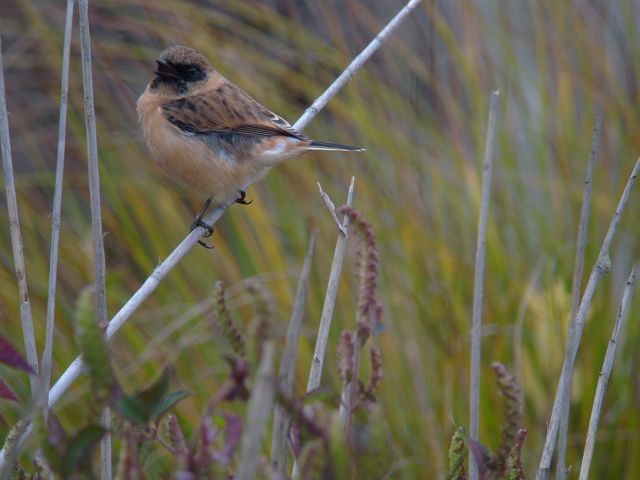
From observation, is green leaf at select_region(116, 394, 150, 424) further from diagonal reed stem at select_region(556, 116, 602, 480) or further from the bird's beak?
the bird's beak

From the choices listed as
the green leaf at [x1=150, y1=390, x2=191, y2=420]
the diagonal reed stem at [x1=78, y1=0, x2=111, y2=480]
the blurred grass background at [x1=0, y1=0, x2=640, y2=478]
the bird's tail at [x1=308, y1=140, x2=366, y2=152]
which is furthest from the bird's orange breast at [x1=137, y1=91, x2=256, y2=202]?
the green leaf at [x1=150, y1=390, x2=191, y2=420]

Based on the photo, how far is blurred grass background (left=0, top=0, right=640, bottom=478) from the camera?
9.51 ft

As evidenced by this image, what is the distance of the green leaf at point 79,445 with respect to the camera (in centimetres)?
94

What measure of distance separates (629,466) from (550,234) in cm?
88

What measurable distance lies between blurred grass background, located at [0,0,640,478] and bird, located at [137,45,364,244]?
1.20ft

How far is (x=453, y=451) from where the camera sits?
1.17 metres

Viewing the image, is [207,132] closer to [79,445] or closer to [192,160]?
[192,160]

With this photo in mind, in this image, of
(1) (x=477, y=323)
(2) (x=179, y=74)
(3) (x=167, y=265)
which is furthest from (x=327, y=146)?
(1) (x=477, y=323)

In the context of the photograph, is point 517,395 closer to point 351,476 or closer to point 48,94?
point 351,476

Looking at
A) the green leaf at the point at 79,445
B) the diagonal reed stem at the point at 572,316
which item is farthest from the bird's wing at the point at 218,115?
the green leaf at the point at 79,445

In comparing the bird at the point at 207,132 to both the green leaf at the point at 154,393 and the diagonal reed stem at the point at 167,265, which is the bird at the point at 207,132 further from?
the green leaf at the point at 154,393

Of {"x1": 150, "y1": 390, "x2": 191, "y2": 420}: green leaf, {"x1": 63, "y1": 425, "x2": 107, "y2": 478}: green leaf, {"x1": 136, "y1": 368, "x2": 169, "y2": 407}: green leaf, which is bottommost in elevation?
{"x1": 63, "y1": 425, "x2": 107, "y2": 478}: green leaf

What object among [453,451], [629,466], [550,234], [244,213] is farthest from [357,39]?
[453,451]

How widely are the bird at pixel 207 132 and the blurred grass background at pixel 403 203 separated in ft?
1.20
